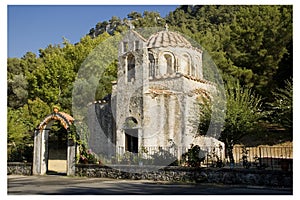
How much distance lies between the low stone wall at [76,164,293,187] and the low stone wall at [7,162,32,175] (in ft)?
10.7

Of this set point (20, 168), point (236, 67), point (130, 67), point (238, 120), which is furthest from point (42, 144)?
point (236, 67)

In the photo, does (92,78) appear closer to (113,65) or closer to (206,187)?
(113,65)

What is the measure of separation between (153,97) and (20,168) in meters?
7.85

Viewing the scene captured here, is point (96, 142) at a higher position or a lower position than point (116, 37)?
lower

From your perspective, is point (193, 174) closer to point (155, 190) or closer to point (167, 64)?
point (155, 190)

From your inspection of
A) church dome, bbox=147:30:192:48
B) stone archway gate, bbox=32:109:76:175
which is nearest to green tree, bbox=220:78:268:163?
church dome, bbox=147:30:192:48

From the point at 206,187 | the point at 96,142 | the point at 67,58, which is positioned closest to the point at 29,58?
the point at 67,58

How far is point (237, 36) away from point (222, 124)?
15.8m

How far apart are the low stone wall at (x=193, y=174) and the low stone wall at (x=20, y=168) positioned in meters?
3.26

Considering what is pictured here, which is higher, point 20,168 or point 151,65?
point 151,65

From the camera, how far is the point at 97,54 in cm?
3180

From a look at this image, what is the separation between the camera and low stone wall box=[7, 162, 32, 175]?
16.9 meters

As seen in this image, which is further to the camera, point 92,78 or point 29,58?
point 29,58

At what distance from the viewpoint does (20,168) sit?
17.2 metres
